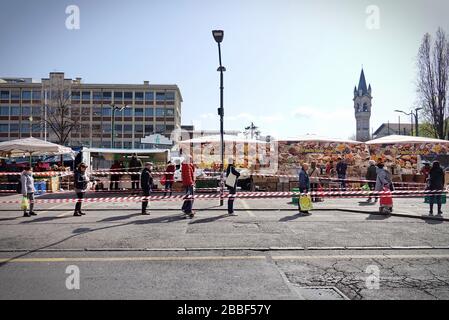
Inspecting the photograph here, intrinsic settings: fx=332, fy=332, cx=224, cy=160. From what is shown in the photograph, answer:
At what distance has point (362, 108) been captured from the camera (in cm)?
12238

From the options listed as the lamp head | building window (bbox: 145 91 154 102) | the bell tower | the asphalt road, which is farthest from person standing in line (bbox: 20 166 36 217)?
the bell tower

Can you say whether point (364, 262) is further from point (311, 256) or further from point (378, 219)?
point (378, 219)

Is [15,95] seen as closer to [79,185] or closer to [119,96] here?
[119,96]

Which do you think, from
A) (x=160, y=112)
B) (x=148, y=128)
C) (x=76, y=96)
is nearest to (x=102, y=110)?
(x=76, y=96)

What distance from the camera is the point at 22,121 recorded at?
75.2 metres

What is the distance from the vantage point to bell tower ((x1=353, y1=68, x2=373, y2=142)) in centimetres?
11962

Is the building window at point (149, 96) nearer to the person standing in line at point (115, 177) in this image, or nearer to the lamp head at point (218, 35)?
the person standing in line at point (115, 177)

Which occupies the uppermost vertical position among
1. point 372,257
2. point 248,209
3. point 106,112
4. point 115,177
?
point 106,112

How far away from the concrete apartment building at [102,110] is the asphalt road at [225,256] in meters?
69.6

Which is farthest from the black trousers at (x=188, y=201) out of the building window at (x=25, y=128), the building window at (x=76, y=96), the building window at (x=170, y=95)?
the building window at (x=25, y=128)

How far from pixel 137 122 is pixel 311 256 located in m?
77.6

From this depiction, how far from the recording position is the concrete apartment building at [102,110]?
75.2 meters

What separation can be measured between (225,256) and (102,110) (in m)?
78.3
